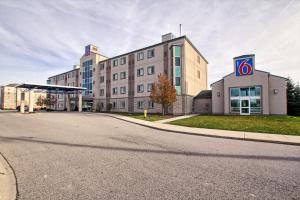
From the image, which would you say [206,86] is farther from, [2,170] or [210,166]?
[2,170]

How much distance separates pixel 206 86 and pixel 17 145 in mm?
43224

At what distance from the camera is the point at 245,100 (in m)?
26.8

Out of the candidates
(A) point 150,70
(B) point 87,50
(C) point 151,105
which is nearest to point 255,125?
(C) point 151,105

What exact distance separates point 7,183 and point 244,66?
3060 centimetres

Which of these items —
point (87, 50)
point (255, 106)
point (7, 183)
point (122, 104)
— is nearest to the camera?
point (7, 183)

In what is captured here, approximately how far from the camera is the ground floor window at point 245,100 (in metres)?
25.8

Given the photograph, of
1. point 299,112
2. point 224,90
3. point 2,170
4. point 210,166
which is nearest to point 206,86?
point 224,90

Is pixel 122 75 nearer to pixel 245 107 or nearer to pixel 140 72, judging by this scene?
pixel 140 72

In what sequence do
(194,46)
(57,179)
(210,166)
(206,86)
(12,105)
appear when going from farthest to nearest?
1. (12,105)
2. (206,86)
3. (194,46)
4. (210,166)
5. (57,179)

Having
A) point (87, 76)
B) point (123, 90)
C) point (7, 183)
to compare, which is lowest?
point (7, 183)

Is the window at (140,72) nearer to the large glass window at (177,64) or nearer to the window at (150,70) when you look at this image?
the window at (150,70)

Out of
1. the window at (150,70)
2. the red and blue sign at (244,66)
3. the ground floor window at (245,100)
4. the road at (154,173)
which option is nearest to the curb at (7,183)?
the road at (154,173)

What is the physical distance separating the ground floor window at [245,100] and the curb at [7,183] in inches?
1151

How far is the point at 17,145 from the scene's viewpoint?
8117 mm
